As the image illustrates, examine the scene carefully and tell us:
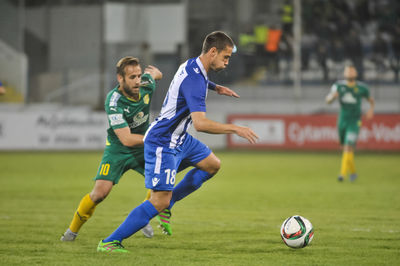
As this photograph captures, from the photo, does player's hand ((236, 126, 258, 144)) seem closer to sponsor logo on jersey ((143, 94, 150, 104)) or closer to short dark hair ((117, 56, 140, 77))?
short dark hair ((117, 56, 140, 77))

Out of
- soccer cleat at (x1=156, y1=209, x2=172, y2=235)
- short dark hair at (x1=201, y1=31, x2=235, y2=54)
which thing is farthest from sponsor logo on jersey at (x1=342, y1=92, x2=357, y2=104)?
short dark hair at (x1=201, y1=31, x2=235, y2=54)

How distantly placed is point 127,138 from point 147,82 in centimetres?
89

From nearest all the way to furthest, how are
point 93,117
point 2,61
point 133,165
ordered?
point 133,165 < point 93,117 < point 2,61

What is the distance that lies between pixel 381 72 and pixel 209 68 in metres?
21.3

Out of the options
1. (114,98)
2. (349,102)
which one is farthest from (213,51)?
(349,102)

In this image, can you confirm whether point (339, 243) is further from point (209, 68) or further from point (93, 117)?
point (93, 117)

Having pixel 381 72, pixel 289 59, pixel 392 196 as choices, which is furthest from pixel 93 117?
pixel 392 196

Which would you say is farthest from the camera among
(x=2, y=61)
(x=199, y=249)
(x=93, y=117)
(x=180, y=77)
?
(x=2, y=61)

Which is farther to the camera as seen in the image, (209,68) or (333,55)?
(333,55)

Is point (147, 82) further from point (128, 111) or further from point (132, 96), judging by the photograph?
point (128, 111)

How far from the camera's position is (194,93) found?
554 cm

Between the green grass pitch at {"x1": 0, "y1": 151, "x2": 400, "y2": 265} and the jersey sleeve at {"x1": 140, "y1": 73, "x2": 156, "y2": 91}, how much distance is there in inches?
65.3

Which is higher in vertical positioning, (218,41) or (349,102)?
(218,41)

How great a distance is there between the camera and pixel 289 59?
2705 cm
